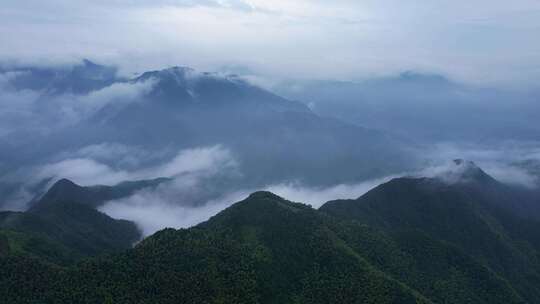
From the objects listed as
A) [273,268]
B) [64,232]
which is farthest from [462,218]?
[64,232]

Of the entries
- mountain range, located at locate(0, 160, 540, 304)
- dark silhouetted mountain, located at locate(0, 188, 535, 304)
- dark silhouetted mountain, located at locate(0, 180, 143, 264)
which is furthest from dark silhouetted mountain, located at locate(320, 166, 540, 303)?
dark silhouetted mountain, located at locate(0, 180, 143, 264)

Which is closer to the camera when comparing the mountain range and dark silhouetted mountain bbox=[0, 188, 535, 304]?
dark silhouetted mountain bbox=[0, 188, 535, 304]

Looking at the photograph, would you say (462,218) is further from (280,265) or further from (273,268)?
(273,268)

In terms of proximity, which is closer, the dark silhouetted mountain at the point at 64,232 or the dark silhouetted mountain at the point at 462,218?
A: the dark silhouetted mountain at the point at 64,232

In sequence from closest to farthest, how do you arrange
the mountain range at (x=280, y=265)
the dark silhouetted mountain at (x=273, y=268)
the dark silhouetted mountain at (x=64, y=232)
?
the dark silhouetted mountain at (x=273, y=268), the mountain range at (x=280, y=265), the dark silhouetted mountain at (x=64, y=232)

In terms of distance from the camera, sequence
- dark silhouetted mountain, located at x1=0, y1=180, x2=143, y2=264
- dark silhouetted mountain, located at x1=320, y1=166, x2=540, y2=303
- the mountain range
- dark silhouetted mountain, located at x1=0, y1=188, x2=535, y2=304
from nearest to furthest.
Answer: dark silhouetted mountain, located at x1=0, y1=188, x2=535, y2=304, the mountain range, dark silhouetted mountain, located at x1=0, y1=180, x2=143, y2=264, dark silhouetted mountain, located at x1=320, y1=166, x2=540, y2=303

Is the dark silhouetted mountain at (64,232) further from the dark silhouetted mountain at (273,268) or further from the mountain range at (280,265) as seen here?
the dark silhouetted mountain at (273,268)

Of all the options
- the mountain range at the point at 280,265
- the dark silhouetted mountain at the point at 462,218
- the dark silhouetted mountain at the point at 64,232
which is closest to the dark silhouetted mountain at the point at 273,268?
the mountain range at the point at 280,265

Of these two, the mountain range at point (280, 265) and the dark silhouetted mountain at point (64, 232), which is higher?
the dark silhouetted mountain at point (64, 232)

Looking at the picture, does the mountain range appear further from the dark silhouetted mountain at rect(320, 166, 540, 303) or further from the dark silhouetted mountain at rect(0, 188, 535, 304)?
the dark silhouetted mountain at rect(320, 166, 540, 303)
